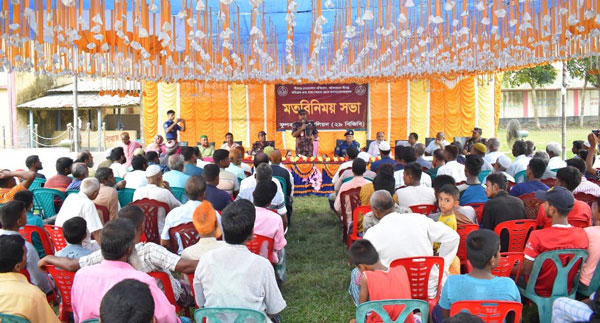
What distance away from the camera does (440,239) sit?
10.9 ft

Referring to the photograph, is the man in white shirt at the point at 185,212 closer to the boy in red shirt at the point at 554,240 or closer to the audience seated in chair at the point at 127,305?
the audience seated in chair at the point at 127,305

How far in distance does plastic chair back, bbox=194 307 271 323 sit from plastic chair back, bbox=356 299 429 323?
1.57 ft

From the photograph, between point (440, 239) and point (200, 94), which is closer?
point (440, 239)

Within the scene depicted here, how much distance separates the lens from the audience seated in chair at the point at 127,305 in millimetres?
1880

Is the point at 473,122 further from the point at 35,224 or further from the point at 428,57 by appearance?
the point at 35,224

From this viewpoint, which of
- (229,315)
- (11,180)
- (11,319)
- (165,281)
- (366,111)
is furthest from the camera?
(366,111)

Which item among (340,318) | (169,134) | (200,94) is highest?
(200,94)

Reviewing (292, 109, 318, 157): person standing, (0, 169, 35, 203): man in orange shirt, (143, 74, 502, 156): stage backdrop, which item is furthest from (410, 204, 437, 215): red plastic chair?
(143, 74, 502, 156): stage backdrop

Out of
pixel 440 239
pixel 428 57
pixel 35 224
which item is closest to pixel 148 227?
pixel 35 224

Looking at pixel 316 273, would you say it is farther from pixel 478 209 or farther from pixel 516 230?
pixel 516 230

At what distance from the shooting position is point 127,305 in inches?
74.5

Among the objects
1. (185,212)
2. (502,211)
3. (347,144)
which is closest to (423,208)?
(502,211)

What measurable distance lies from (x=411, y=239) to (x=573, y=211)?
1598 mm

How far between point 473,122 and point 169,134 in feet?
34.9
